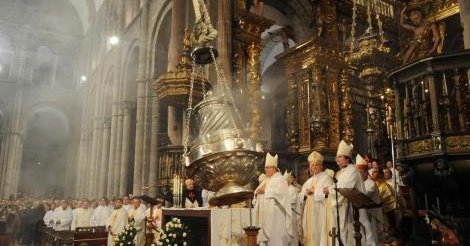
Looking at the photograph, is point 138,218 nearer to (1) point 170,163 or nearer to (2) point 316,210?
(1) point 170,163

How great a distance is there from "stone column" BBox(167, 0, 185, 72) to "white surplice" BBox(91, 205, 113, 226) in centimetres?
510

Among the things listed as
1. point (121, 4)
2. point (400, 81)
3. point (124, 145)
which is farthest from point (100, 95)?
point (400, 81)

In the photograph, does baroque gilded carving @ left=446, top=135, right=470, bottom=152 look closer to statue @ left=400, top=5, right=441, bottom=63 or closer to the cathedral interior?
the cathedral interior

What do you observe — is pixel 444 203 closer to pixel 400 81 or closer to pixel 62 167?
pixel 400 81

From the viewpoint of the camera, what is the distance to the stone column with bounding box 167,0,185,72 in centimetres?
1176

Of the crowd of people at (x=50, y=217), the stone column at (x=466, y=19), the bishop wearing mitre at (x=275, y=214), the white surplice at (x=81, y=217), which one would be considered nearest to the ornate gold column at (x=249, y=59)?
the bishop wearing mitre at (x=275, y=214)

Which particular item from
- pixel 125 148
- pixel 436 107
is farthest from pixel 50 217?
pixel 436 107

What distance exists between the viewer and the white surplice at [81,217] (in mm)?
13703

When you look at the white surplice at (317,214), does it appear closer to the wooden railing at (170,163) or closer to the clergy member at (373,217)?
the clergy member at (373,217)

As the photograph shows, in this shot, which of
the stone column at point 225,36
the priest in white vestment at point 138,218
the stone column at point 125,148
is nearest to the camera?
the priest in white vestment at point 138,218

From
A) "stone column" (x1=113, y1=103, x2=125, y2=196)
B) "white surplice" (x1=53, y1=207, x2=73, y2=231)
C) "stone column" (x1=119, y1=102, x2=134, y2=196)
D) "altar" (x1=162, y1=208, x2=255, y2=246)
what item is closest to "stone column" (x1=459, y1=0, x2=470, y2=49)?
"altar" (x1=162, y1=208, x2=255, y2=246)

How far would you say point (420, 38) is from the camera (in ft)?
30.5

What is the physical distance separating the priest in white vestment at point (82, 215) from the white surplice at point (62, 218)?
0.47m

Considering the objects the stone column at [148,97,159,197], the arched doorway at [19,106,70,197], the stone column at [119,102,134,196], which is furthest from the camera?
the arched doorway at [19,106,70,197]
